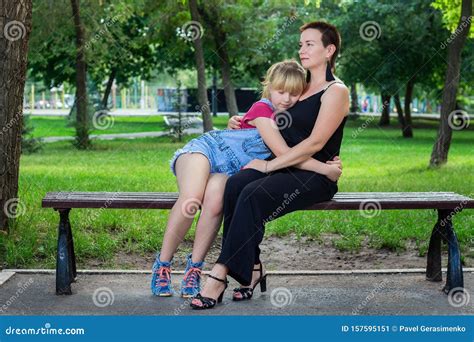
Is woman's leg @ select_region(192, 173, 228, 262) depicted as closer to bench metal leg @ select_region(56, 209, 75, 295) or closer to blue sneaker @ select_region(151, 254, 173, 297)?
blue sneaker @ select_region(151, 254, 173, 297)

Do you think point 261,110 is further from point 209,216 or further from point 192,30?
point 192,30

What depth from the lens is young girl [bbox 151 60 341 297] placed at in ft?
17.7

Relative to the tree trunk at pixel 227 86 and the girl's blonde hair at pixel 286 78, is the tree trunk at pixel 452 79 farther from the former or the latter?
the tree trunk at pixel 227 86

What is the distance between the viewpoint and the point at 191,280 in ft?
18.1

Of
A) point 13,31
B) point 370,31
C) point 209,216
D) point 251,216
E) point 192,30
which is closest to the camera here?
point 251,216

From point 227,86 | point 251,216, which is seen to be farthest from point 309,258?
point 227,86

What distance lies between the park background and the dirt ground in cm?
2

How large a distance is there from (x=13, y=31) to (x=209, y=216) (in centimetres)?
263

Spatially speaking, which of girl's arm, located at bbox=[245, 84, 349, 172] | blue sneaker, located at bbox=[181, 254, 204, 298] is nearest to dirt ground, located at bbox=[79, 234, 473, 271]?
blue sneaker, located at bbox=[181, 254, 204, 298]

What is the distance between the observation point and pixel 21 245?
6.97m

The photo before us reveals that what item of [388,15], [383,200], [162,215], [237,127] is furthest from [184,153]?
[388,15]

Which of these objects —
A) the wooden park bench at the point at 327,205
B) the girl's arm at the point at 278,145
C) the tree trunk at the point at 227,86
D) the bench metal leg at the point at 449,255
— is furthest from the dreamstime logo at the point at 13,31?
the tree trunk at the point at 227,86

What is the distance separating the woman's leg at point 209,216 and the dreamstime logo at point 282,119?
1.64ft

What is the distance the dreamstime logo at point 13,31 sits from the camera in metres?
6.93
